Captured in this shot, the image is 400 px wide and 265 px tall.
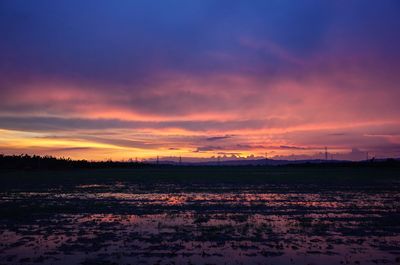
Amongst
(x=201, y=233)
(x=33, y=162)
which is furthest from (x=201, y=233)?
(x=33, y=162)

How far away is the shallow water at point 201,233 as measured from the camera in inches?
477

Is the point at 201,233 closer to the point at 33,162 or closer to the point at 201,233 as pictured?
the point at 201,233

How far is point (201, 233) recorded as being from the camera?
15586 millimetres

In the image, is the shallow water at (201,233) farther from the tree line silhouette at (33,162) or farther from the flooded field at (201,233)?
the tree line silhouette at (33,162)

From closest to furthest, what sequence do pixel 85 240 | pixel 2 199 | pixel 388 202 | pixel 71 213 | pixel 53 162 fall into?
pixel 85 240 < pixel 71 213 < pixel 388 202 < pixel 2 199 < pixel 53 162

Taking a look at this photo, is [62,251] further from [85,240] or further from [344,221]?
[344,221]

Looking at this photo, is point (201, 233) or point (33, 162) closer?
point (201, 233)

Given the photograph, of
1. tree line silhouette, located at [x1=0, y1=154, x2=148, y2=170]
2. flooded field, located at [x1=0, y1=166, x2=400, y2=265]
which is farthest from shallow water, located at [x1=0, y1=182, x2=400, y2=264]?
tree line silhouette, located at [x1=0, y1=154, x2=148, y2=170]

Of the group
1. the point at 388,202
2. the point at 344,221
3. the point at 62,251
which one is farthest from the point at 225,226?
the point at 388,202

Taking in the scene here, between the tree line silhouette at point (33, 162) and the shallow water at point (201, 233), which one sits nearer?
the shallow water at point (201, 233)

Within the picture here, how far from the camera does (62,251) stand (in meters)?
12.8

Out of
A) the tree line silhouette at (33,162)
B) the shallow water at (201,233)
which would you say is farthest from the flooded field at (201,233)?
the tree line silhouette at (33,162)

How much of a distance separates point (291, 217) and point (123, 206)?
32.7ft

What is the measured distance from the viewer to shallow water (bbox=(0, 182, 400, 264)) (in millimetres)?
12125
